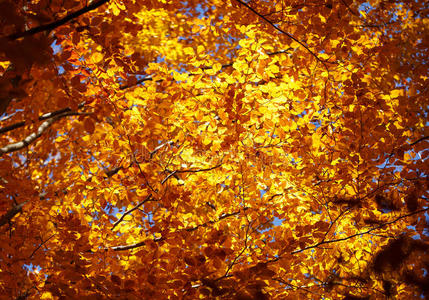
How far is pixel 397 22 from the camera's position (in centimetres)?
784

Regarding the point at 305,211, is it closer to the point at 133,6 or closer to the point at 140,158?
the point at 140,158

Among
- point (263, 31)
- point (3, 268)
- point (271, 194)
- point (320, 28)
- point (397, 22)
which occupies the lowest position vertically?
point (3, 268)

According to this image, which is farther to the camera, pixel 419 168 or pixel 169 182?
pixel 169 182

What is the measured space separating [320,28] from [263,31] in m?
0.86

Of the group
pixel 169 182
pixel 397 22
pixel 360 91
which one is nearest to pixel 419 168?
pixel 360 91

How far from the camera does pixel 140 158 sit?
13.3 feet

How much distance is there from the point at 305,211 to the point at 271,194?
0.63m

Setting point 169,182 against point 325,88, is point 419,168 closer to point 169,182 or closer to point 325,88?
point 325,88

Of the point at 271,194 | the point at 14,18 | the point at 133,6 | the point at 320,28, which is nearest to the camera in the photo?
the point at 14,18

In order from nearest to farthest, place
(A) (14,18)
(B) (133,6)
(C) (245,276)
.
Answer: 1. (A) (14,18)
2. (C) (245,276)
3. (B) (133,6)

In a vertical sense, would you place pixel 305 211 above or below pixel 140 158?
below

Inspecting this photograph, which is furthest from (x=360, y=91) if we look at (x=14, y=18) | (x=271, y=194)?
(x=14, y=18)

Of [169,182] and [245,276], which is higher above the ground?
[169,182]

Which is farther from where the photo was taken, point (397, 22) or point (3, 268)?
point (397, 22)
